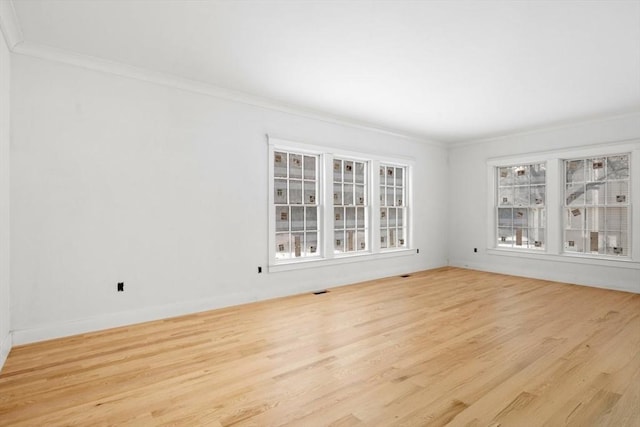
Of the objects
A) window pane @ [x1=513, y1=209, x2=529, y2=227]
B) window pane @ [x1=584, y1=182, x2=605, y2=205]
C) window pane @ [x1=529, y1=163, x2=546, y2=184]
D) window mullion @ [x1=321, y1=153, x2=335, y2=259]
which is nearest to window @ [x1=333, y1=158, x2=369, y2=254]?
window mullion @ [x1=321, y1=153, x2=335, y2=259]

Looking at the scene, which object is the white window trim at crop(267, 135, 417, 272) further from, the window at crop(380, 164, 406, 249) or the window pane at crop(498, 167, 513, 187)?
the window pane at crop(498, 167, 513, 187)

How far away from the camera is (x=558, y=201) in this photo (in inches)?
248

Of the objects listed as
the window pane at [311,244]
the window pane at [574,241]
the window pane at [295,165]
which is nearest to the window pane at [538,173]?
the window pane at [574,241]

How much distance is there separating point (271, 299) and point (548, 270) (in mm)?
5163

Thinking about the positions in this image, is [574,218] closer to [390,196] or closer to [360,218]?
[390,196]

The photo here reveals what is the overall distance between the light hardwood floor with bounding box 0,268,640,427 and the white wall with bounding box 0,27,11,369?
0.87 ft

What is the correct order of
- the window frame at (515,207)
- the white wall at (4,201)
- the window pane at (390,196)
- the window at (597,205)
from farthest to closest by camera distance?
the window pane at (390,196) < the window frame at (515,207) < the window at (597,205) < the white wall at (4,201)

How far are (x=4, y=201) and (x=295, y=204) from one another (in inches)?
132

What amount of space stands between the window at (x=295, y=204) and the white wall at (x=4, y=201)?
116 inches

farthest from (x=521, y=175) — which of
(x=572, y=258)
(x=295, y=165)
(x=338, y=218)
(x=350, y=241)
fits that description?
(x=295, y=165)

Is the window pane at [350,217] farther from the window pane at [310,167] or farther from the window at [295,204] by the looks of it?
the window pane at [310,167]

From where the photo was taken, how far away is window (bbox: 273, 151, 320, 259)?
525 cm

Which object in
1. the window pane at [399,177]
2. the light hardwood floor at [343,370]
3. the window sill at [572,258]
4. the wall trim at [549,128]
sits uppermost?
the wall trim at [549,128]

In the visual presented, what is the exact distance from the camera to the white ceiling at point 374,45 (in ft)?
9.07
